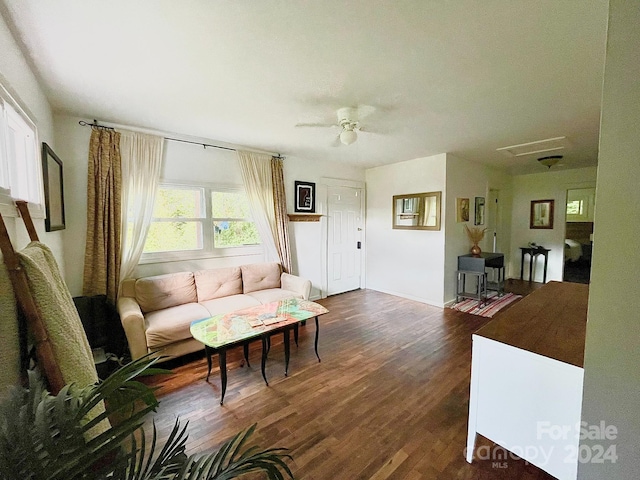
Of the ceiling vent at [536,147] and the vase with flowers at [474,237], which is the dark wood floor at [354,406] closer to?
the vase with flowers at [474,237]

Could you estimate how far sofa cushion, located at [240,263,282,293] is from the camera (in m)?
3.51

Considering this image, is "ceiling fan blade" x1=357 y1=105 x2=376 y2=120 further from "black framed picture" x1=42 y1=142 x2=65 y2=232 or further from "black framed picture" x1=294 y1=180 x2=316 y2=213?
"black framed picture" x1=42 y1=142 x2=65 y2=232

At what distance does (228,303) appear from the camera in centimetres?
301

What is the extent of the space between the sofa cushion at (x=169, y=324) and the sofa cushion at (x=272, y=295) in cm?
68

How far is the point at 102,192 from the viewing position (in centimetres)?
267

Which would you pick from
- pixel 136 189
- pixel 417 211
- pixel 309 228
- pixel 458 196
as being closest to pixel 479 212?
pixel 458 196

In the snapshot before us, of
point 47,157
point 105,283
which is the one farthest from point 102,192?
point 105,283

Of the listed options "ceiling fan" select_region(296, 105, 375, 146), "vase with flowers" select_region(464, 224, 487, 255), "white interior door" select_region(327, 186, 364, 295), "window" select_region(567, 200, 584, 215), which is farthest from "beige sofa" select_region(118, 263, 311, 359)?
"window" select_region(567, 200, 584, 215)

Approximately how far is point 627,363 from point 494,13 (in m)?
1.58

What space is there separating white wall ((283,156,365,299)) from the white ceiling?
1.33 metres

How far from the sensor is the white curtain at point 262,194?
12.1 feet

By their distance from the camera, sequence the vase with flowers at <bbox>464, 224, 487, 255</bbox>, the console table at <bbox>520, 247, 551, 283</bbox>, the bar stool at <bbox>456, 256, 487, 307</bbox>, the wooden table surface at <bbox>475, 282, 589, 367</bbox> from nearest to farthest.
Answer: the wooden table surface at <bbox>475, 282, 589, 367</bbox> < the bar stool at <bbox>456, 256, 487, 307</bbox> < the vase with flowers at <bbox>464, 224, 487, 255</bbox> < the console table at <bbox>520, 247, 551, 283</bbox>

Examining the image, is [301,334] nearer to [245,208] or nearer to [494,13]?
[245,208]

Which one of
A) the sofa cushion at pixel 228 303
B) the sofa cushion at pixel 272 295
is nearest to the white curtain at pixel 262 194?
the sofa cushion at pixel 272 295
